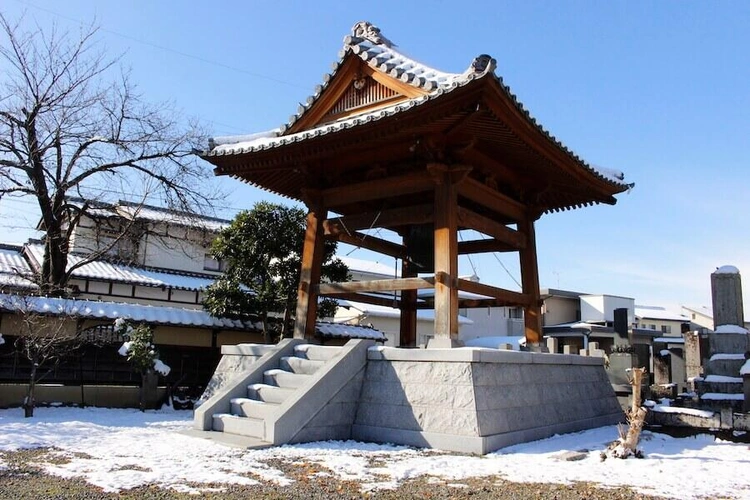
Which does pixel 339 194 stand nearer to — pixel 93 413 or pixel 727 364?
pixel 93 413

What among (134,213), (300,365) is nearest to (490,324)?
(134,213)

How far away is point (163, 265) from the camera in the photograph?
22.2 metres

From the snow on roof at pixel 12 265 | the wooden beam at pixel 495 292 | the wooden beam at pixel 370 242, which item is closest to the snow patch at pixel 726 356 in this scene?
→ the wooden beam at pixel 495 292

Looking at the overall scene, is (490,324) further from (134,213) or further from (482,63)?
(482,63)

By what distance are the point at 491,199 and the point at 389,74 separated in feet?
9.59

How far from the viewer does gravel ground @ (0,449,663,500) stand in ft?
16.2

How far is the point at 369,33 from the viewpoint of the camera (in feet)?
35.6

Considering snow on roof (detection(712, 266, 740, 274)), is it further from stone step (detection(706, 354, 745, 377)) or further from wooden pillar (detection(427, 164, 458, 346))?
wooden pillar (detection(427, 164, 458, 346))

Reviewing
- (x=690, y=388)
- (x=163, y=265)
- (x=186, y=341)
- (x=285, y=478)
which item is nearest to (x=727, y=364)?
(x=690, y=388)

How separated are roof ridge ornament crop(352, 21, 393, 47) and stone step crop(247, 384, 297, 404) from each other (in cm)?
652

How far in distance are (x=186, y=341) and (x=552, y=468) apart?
10.2 metres

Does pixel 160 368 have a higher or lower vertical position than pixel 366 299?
lower

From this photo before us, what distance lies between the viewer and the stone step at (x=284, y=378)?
29.3 ft

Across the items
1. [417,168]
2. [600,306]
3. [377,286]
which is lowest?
[377,286]
